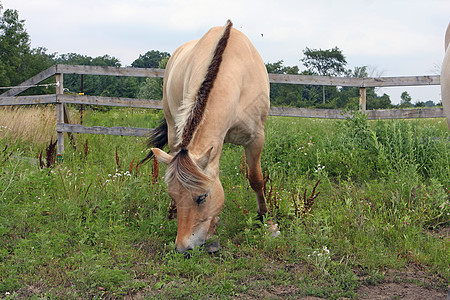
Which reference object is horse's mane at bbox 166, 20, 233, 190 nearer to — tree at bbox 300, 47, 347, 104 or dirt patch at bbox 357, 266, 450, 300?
dirt patch at bbox 357, 266, 450, 300

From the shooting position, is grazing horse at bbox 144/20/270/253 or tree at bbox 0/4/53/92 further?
tree at bbox 0/4/53/92

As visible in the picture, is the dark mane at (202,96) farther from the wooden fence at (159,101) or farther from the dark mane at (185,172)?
the wooden fence at (159,101)

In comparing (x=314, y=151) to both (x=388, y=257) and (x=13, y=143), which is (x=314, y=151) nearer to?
(x=388, y=257)

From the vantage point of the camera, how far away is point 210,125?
3094mm

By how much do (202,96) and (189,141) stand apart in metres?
0.43

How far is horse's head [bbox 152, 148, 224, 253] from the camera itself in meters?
2.84

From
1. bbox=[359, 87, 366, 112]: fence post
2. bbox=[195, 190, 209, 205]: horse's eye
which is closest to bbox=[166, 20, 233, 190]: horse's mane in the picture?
bbox=[195, 190, 209, 205]: horse's eye

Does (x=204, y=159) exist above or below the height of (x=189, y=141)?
below

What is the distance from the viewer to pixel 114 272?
2.85m

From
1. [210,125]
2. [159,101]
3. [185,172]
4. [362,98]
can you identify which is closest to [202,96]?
[210,125]

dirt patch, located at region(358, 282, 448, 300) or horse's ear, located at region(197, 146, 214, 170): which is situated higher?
horse's ear, located at region(197, 146, 214, 170)

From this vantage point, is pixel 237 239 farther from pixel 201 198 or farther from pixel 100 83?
pixel 100 83

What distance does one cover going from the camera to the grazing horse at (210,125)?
291 cm

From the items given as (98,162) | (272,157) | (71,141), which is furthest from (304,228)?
(71,141)
